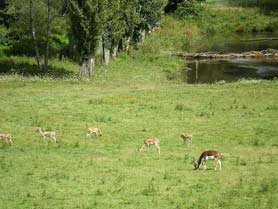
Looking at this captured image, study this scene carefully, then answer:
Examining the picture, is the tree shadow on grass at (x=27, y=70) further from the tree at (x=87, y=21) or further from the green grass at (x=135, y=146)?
the green grass at (x=135, y=146)

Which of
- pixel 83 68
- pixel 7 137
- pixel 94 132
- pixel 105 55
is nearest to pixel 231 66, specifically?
pixel 105 55

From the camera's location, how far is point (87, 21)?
5834 cm

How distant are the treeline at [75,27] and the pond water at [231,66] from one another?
9.34 meters

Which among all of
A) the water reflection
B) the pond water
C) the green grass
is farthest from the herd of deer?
the pond water

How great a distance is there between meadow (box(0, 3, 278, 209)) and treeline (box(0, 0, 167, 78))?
4.24 m

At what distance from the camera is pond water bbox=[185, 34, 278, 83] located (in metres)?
70.6

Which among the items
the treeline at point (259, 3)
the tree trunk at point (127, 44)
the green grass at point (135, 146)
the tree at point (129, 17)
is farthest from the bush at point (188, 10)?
the green grass at point (135, 146)

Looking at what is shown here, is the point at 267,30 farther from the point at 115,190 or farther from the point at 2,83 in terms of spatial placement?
the point at 115,190

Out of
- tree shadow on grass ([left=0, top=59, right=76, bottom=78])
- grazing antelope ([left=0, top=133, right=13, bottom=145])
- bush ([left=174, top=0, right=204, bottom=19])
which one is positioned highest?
bush ([left=174, top=0, right=204, bottom=19])

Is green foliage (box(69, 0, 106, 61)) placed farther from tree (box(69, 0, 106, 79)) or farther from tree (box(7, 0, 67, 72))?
tree (box(7, 0, 67, 72))

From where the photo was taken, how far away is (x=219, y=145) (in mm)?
34594

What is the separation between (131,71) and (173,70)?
7419 millimetres

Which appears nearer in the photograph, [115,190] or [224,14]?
[115,190]

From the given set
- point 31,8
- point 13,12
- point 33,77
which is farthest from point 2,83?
point 13,12
